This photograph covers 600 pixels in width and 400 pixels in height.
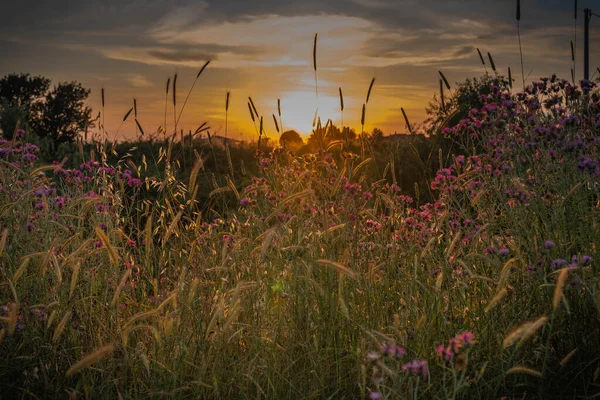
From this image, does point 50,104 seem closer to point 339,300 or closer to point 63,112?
point 63,112

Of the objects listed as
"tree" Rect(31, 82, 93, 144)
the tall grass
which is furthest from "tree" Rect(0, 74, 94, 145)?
the tall grass

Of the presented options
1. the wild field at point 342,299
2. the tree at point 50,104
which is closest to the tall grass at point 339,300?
the wild field at point 342,299

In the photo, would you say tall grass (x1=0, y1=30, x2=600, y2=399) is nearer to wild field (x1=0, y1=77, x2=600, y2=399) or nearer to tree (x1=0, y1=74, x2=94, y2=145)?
wild field (x1=0, y1=77, x2=600, y2=399)

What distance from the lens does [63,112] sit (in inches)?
1256

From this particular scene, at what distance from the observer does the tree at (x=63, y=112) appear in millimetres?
29766

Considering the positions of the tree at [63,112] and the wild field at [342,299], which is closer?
the wild field at [342,299]

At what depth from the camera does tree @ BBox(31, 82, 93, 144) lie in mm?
29766

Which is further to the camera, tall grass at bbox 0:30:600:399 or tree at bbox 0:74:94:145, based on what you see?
tree at bbox 0:74:94:145

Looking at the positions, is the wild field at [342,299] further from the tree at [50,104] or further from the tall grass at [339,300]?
the tree at [50,104]

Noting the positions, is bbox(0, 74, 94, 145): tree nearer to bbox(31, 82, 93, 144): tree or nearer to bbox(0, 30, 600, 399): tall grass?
bbox(31, 82, 93, 144): tree

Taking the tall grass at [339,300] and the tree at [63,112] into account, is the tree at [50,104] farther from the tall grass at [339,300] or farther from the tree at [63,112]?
the tall grass at [339,300]

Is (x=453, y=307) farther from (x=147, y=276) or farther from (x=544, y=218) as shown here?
(x=147, y=276)

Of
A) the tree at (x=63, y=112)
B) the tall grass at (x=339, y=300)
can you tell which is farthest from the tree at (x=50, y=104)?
the tall grass at (x=339, y=300)

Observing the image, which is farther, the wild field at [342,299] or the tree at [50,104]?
the tree at [50,104]
